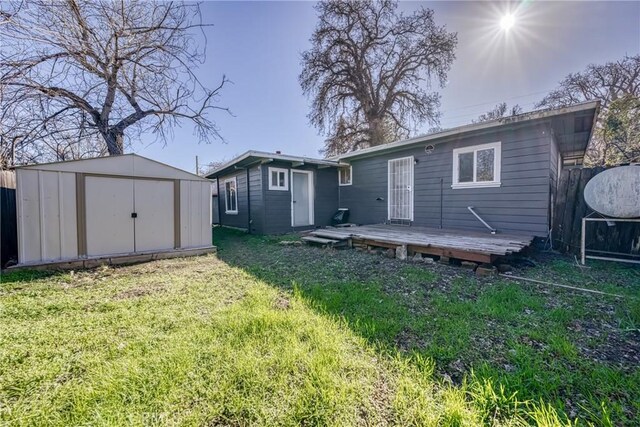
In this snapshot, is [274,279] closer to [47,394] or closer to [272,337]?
[272,337]

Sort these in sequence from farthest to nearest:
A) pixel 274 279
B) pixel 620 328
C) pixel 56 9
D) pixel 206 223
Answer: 1. pixel 206 223
2. pixel 274 279
3. pixel 56 9
4. pixel 620 328

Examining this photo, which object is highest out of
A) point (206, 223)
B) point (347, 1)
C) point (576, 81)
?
point (347, 1)

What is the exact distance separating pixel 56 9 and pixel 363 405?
19.1 ft

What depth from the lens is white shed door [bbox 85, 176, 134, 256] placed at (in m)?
4.73

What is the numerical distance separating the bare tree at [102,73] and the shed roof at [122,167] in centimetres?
130

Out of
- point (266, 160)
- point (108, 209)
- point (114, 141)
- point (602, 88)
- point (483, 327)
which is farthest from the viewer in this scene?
point (602, 88)

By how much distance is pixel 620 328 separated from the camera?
2.35m

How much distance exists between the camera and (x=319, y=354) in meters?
1.91

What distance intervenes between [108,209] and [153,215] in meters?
0.73

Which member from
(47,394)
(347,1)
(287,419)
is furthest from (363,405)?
(347,1)

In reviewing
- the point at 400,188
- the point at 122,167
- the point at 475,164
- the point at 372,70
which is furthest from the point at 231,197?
the point at 372,70

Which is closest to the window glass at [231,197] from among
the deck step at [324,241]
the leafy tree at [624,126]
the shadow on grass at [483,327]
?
the deck step at [324,241]

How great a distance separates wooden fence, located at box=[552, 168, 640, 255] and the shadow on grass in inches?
49.6

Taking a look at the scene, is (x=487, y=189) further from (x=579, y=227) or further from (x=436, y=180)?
(x=579, y=227)
